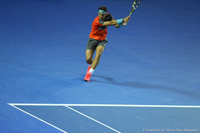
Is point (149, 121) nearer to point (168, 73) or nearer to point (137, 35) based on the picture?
point (168, 73)

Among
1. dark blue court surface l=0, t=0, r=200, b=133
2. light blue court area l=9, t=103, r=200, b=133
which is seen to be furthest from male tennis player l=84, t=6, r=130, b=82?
light blue court area l=9, t=103, r=200, b=133

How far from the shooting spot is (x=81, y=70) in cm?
1052

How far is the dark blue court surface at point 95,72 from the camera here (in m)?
7.56

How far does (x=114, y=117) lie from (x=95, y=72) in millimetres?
2956

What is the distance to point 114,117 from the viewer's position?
25.4ft

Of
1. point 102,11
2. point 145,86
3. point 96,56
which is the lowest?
point 145,86

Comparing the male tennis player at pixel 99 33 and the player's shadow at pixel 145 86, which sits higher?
the male tennis player at pixel 99 33

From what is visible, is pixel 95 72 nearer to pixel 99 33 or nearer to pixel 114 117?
pixel 99 33

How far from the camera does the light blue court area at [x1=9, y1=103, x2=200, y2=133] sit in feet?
23.7

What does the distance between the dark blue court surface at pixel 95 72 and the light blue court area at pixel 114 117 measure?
2 centimetres

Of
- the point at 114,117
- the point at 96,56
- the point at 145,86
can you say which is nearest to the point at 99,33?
the point at 96,56

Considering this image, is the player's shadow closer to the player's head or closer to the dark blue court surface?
the dark blue court surface

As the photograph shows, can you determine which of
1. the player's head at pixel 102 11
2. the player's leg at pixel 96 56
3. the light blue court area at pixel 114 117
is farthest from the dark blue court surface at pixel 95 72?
the player's head at pixel 102 11

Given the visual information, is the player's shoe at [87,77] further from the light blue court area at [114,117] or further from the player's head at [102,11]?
the light blue court area at [114,117]
